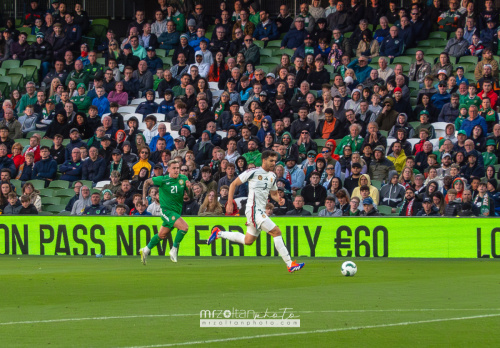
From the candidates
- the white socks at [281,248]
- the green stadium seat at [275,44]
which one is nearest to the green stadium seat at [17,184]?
the green stadium seat at [275,44]

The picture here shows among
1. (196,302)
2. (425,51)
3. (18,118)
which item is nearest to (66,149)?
(18,118)

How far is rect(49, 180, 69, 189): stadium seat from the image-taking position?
963 inches

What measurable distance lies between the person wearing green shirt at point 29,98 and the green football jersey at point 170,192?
11292 mm

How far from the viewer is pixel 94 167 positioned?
79.3 feet

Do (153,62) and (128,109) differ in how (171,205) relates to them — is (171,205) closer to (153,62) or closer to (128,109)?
(128,109)

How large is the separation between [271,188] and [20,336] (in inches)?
290

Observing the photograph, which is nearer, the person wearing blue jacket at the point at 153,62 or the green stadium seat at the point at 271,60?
the green stadium seat at the point at 271,60

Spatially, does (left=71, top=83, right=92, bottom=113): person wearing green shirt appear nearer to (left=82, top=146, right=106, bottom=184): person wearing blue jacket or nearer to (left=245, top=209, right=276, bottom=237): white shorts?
(left=82, top=146, right=106, bottom=184): person wearing blue jacket

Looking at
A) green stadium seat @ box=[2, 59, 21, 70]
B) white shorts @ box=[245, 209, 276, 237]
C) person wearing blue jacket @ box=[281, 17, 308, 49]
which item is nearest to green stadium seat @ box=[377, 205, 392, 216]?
white shorts @ box=[245, 209, 276, 237]

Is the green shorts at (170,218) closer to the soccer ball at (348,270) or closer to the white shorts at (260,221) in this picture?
the white shorts at (260,221)

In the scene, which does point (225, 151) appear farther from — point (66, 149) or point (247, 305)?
point (247, 305)

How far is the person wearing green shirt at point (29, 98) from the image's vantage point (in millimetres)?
27438

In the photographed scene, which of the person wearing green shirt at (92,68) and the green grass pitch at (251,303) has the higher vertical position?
the person wearing green shirt at (92,68)

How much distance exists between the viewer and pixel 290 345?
8102 millimetres
